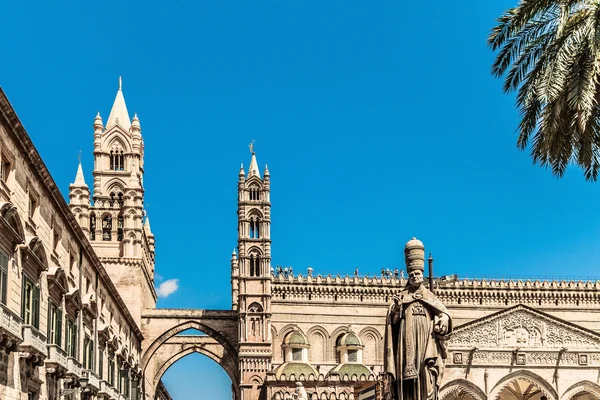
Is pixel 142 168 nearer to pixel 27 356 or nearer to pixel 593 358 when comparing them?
pixel 593 358

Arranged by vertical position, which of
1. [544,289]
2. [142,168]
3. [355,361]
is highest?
[142,168]

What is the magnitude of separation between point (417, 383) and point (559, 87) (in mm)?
9853

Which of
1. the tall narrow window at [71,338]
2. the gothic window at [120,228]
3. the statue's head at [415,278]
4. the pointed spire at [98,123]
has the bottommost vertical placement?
the statue's head at [415,278]

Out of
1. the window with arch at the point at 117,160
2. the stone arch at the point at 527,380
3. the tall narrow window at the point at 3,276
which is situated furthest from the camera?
the window with arch at the point at 117,160

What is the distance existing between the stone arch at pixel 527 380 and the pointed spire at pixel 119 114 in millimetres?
34001

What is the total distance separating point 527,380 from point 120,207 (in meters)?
32.3

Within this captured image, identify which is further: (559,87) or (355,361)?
(355,361)

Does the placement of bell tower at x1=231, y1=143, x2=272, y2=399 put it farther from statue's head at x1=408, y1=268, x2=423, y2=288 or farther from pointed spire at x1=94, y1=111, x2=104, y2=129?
statue's head at x1=408, y1=268, x2=423, y2=288

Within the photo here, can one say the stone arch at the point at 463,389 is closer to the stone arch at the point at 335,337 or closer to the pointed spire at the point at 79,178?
the stone arch at the point at 335,337

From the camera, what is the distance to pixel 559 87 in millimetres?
20406

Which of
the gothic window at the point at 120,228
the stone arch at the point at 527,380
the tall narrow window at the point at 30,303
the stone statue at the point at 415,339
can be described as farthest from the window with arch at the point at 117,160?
the stone statue at the point at 415,339

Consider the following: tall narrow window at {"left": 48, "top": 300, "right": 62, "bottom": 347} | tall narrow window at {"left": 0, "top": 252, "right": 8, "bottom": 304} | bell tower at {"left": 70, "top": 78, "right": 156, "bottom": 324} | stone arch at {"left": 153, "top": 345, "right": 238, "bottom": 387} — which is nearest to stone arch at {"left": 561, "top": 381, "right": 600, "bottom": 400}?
stone arch at {"left": 153, "top": 345, "right": 238, "bottom": 387}

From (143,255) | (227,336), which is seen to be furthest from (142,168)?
(227,336)

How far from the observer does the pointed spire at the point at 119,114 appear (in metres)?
72.2
